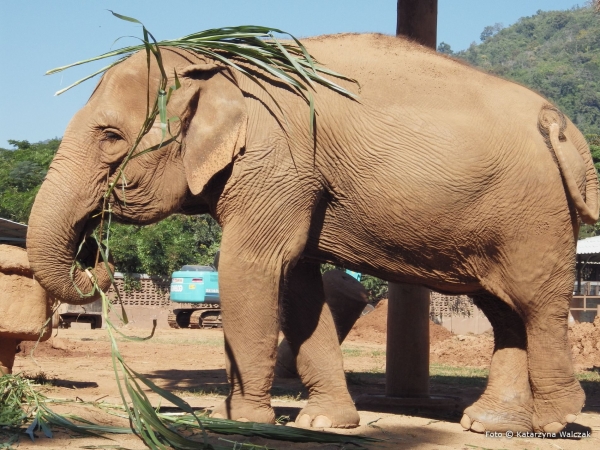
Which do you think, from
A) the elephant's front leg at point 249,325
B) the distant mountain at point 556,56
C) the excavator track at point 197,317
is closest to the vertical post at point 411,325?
the elephant's front leg at point 249,325

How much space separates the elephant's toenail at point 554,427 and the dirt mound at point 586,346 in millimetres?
8582

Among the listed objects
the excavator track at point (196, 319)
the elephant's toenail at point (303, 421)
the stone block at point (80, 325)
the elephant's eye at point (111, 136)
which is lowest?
the elephant's toenail at point (303, 421)

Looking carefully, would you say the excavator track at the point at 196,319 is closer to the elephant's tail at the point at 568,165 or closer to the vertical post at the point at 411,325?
the vertical post at the point at 411,325

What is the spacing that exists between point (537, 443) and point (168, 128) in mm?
3138

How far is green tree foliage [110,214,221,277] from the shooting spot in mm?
28500

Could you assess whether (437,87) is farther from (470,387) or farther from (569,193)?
(470,387)

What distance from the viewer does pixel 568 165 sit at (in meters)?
5.90

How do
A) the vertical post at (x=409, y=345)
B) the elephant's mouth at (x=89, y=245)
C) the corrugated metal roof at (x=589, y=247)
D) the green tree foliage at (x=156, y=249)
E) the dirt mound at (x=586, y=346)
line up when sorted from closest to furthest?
the elephant's mouth at (x=89, y=245) < the vertical post at (x=409, y=345) < the dirt mound at (x=586, y=346) < the corrugated metal roof at (x=589, y=247) < the green tree foliage at (x=156, y=249)

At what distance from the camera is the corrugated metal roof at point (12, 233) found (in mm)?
19747

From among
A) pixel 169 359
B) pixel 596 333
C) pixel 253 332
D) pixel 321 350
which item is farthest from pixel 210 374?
pixel 596 333

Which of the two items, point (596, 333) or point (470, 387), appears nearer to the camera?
point (470, 387)

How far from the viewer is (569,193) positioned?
592 centimetres

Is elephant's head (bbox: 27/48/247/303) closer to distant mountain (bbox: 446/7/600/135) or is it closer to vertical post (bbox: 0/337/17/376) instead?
vertical post (bbox: 0/337/17/376)

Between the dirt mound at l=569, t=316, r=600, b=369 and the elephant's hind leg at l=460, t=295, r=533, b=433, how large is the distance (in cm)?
822
